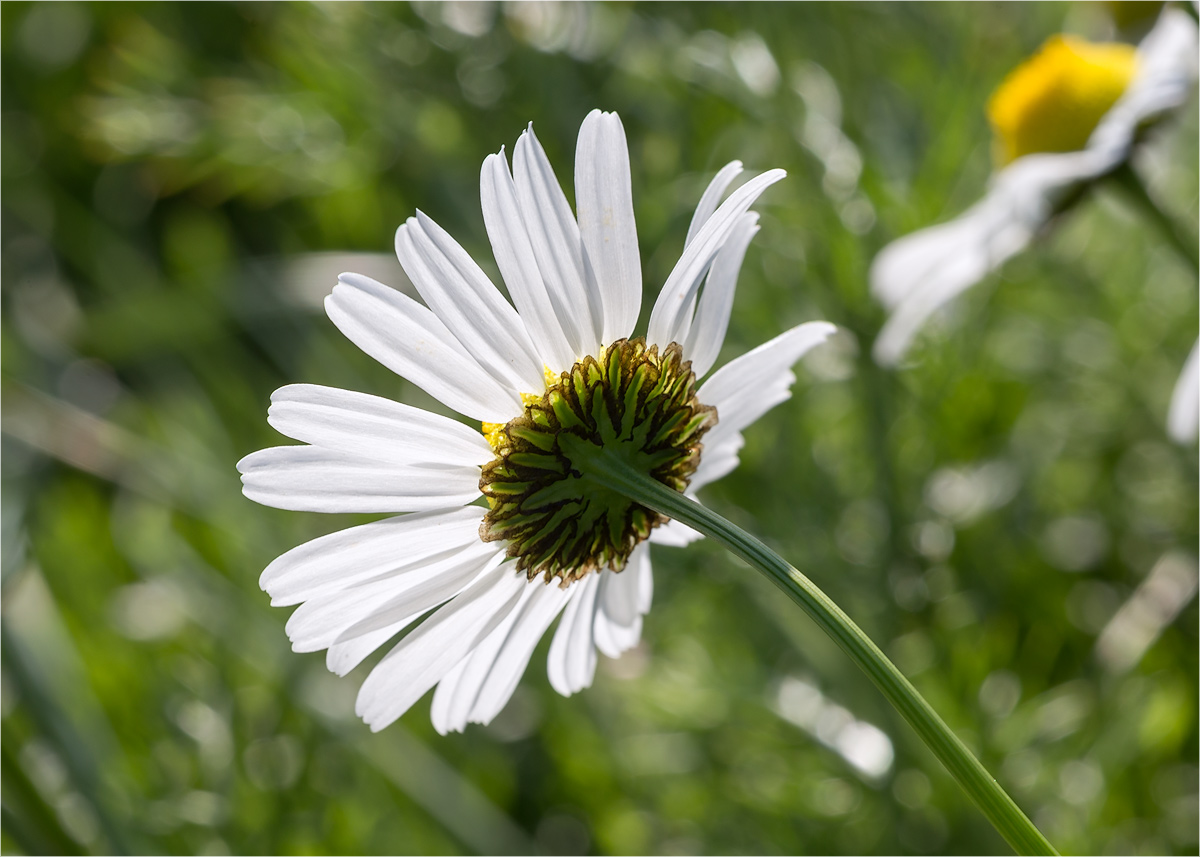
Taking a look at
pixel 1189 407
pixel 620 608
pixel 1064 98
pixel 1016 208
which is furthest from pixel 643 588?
pixel 1064 98

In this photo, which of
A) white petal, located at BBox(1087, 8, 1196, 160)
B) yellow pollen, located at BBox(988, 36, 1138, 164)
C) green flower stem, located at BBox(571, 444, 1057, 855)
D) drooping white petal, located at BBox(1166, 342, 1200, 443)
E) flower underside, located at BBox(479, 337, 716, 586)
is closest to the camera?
green flower stem, located at BBox(571, 444, 1057, 855)

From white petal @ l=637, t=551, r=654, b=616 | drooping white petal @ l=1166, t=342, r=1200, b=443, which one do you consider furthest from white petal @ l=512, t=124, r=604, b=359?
drooping white petal @ l=1166, t=342, r=1200, b=443

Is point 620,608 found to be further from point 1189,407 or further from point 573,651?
point 1189,407

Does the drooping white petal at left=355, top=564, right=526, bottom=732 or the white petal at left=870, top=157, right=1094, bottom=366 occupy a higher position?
the white petal at left=870, top=157, right=1094, bottom=366

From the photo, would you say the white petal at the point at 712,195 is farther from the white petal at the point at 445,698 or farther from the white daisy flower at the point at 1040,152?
the white daisy flower at the point at 1040,152

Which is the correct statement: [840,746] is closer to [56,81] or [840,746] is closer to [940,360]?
[940,360]

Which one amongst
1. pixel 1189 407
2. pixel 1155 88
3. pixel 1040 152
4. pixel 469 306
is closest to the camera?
pixel 469 306

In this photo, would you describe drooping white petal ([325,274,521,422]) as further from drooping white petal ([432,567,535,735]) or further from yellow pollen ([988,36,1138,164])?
yellow pollen ([988,36,1138,164])
